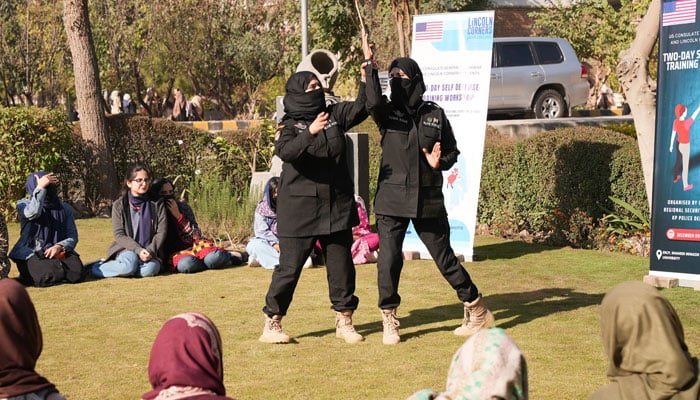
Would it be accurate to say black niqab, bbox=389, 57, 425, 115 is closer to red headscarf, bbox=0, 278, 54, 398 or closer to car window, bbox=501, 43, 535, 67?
red headscarf, bbox=0, 278, 54, 398

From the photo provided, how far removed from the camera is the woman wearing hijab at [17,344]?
4.00 metres

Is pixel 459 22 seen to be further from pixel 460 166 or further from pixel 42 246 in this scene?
pixel 42 246

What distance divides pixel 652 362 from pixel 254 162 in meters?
12.5

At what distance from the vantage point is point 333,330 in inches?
307

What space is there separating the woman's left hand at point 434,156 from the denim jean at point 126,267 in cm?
401

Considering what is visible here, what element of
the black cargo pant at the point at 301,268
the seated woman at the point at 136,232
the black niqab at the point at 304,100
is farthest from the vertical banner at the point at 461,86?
the black niqab at the point at 304,100

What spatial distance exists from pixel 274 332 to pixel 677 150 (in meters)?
4.13

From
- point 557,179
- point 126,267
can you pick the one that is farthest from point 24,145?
point 557,179

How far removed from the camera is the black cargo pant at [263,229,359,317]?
7164 mm

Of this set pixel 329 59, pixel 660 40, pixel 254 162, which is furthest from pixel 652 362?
pixel 254 162

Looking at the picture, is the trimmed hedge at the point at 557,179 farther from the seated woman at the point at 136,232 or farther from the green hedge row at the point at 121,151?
the seated woman at the point at 136,232

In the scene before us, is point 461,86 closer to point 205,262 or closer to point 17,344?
point 205,262

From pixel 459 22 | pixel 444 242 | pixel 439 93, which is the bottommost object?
pixel 444 242

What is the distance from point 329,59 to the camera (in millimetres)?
12875
